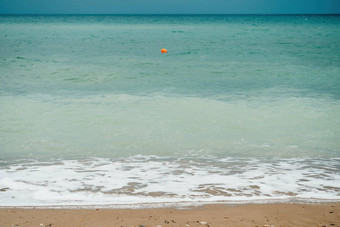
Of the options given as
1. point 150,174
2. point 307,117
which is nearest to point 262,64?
point 307,117

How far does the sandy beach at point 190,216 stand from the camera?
389 centimetres

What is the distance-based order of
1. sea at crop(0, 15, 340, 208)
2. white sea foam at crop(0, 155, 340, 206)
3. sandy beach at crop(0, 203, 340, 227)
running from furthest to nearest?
sea at crop(0, 15, 340, 208) < white sea foam at crop(0, 155, 340, 206) < sandy beach at crop(0, 203, 340, 227)

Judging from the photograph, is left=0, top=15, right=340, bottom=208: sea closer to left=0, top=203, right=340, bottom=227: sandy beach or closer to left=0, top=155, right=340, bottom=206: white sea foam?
left=0, top=155, right=340, bottom=206: white sea foam

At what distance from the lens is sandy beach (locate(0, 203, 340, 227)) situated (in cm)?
389

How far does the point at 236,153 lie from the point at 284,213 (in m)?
2.35

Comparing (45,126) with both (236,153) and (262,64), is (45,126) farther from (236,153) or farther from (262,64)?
(262,64)

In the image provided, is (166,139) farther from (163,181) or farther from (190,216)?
(190,216)

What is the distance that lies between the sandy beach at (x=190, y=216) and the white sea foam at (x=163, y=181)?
0.24 metres

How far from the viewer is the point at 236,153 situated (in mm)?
6473

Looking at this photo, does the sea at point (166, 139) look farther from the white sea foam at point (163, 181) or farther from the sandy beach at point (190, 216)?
the sandy beach at point (190, 216)

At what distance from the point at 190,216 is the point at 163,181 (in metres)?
1.15

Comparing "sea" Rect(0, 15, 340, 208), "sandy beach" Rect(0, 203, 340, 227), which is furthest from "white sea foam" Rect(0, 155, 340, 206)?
"sandy beach" Rect(0, 203, 340, 227)

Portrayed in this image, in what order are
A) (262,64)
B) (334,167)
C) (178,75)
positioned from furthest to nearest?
(262,64), (178,75), (334,167)

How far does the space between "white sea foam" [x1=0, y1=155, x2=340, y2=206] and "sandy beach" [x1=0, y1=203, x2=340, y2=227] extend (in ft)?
0.80
